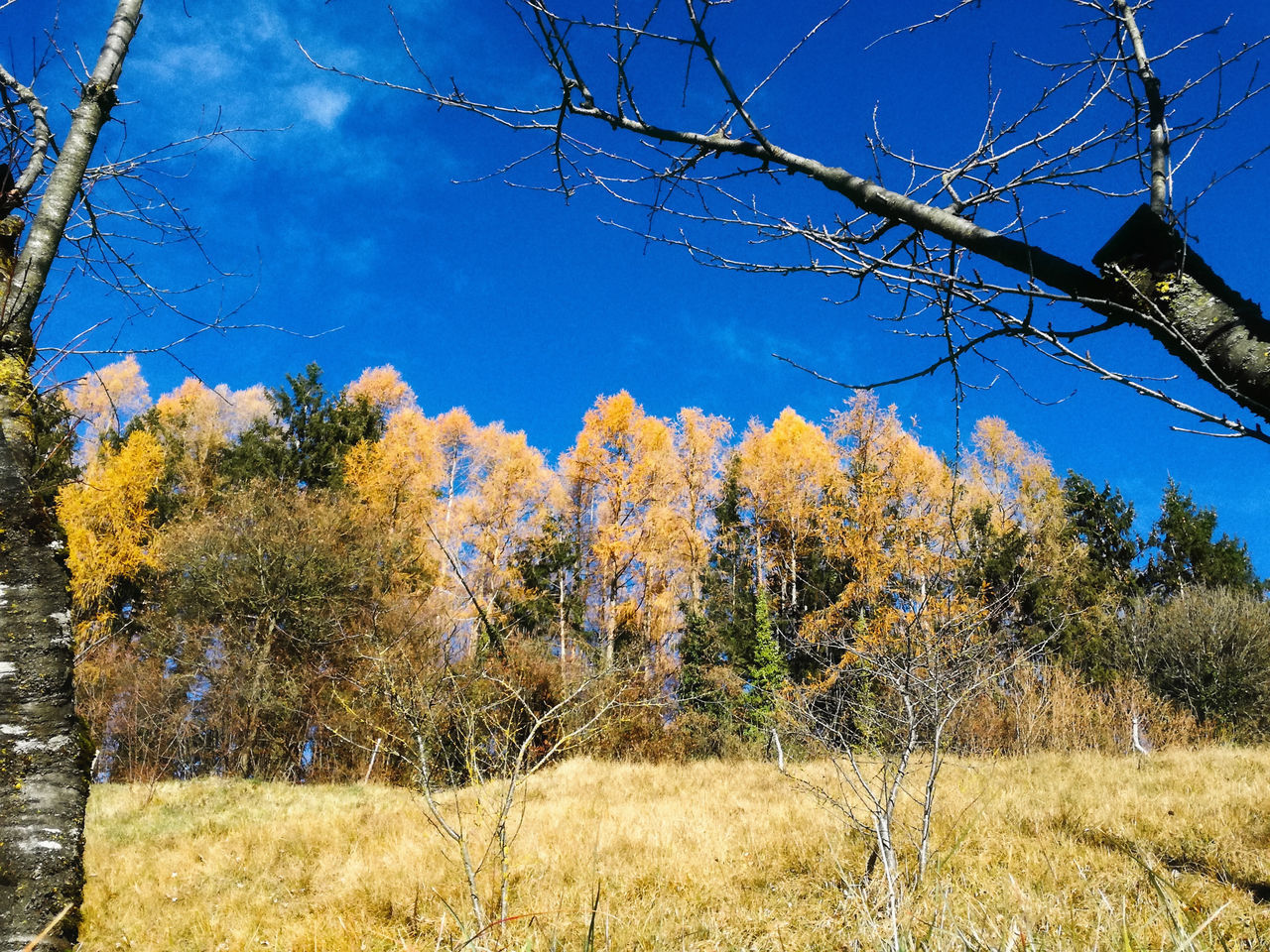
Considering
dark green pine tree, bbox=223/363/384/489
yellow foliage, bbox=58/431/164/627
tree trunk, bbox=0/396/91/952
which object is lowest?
tree trunk, bbox=0/396/91/952

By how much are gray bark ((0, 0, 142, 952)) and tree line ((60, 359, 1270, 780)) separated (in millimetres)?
11232

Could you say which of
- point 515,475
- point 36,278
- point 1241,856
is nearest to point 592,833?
point 1241,856

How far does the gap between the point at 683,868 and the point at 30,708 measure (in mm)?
5288

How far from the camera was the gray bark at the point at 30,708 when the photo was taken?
166 centimetres

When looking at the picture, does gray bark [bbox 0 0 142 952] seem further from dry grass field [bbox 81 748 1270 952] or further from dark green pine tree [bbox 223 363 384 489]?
dark green pine tree [bbox 223 363 384 489]

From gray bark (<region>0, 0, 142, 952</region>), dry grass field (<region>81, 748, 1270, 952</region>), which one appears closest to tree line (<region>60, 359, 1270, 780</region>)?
dry grass field (<region>81, 748, 1270, 952</region>)

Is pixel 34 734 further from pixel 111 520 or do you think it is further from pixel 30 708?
pixel 111 520

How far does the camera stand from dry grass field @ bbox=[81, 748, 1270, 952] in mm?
4133

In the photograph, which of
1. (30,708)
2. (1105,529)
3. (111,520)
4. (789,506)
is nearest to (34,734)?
(30,708)

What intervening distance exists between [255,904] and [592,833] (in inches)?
123

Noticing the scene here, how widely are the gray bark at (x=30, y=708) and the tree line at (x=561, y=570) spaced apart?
11232mm

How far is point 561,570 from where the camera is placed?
69.8 feet

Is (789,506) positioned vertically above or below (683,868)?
above

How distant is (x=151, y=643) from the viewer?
1664 centimetres
